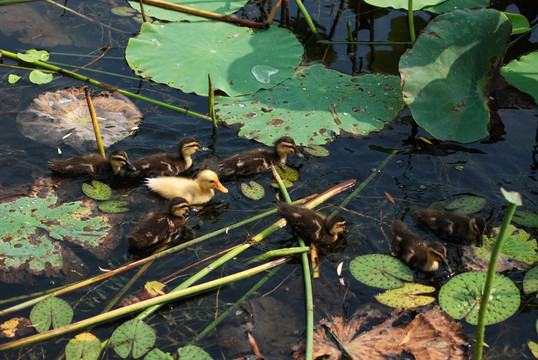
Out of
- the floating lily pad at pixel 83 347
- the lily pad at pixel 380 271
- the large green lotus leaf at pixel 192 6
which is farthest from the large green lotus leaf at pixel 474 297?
the large green lotus leaf at pixel 192 6

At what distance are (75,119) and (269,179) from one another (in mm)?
2176

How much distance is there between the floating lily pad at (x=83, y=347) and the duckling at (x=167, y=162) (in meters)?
2.10

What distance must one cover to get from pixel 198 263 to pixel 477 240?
237 centimetres

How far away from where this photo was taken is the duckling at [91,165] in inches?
246

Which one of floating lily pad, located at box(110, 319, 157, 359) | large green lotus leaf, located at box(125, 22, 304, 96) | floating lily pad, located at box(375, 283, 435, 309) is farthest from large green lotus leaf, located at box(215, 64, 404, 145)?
floating lily pad, located at box(110, 319, 157, 359)

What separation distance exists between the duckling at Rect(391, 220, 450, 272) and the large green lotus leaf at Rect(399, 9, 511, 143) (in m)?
1.49

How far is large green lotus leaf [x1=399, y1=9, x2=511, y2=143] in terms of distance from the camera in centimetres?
666

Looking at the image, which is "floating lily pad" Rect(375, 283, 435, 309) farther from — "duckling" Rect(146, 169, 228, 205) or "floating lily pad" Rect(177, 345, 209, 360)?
"duckling" Rect(146, 169, 228, 205)

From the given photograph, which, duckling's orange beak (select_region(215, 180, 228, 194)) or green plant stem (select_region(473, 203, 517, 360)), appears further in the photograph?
duckling's orange beak (select_region(215, 180, 228, 194))

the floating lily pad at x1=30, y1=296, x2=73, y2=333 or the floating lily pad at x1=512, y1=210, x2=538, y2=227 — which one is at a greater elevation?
the floating lily pad at x1=512, y1=210, x2=538, y2=227

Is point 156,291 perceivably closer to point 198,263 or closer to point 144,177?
point 198,263

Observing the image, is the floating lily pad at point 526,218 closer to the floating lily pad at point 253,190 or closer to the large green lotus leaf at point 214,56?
the floating lily pad at point 253,190

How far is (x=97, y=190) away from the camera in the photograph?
620cm

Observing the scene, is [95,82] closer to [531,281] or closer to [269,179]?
[269,179]
